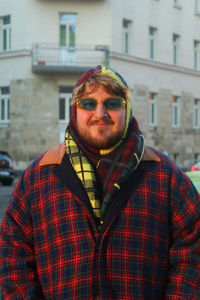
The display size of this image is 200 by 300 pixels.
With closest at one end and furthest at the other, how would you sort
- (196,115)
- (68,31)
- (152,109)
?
(68,31)
(152,109)
(196,115)

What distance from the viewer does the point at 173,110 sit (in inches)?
1257

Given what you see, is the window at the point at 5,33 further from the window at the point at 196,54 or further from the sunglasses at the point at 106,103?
the sunglasses at the point at 106,103

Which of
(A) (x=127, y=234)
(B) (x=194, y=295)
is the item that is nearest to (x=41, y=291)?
(A) (x=127, y=234)

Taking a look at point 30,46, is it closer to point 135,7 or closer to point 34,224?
point 135,7

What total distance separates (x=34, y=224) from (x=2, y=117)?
2602 centimetres

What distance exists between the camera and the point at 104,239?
225cm

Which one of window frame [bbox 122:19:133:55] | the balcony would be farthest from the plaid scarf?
window frame [bbox 122:19:133:55]

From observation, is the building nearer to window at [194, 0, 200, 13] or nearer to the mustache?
window at [194, 0, 200, 13]

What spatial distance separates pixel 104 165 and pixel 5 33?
26.5m

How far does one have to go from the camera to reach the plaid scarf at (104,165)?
7.55 ft

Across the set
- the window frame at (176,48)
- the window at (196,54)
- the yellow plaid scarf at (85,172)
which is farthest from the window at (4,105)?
the yellow plaid scarf at (85,172)

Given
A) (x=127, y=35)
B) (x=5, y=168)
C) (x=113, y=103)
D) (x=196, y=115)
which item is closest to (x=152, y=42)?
(x=127, y=35)

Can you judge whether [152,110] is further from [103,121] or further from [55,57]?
[103,121]

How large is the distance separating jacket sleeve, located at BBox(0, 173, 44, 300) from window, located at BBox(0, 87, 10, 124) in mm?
25575
